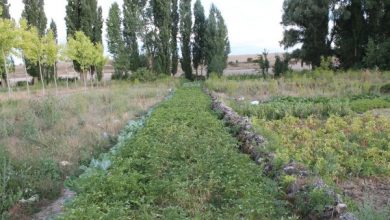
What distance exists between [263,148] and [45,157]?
4532 millimetres

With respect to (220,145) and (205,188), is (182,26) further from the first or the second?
(205,188)

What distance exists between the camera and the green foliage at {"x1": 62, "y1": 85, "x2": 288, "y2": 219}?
17.7 ft

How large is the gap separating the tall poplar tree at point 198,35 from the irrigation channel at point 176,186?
4412 centimetres

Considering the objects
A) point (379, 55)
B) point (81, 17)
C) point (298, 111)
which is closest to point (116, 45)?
point (81, 17)

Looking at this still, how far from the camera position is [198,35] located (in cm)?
5319

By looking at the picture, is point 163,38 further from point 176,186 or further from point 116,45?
point 176,186

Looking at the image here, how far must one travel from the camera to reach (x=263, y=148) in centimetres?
838

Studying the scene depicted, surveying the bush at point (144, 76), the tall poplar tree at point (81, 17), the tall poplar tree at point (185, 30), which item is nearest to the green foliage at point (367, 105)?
the bush at point (144, 76)

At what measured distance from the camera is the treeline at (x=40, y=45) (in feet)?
90.5

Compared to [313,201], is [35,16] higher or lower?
higher

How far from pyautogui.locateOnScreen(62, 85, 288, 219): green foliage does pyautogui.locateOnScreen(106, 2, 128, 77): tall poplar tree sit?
133 ft

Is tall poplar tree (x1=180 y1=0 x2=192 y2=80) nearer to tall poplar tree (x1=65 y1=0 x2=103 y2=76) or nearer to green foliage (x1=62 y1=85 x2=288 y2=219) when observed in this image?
tall poplar tree (x1=65 y1=0 x2=103 y2=76)

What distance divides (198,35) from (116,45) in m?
11.0

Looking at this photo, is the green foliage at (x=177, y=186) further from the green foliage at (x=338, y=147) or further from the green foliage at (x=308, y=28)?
the green foliage at (x=308, y=28)
